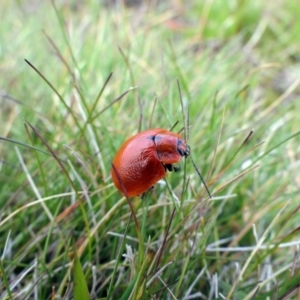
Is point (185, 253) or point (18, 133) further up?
point (18, 133)

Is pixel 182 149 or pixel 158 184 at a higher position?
pixel 182 149

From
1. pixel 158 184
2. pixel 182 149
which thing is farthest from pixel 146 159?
pixel 158 184

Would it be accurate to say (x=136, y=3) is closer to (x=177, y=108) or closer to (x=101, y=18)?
(x=101, y=18)

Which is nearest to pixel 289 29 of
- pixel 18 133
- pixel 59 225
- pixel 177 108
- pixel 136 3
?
pixel 136 3

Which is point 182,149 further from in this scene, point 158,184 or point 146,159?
point 158,184

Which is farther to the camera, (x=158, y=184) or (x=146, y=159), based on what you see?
(x=158, y=184)

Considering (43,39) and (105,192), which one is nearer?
(105,192)
